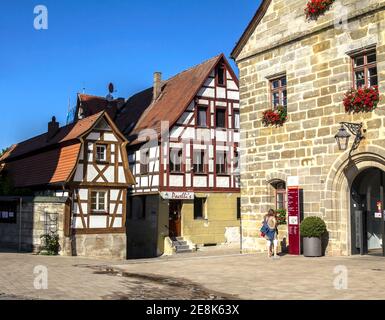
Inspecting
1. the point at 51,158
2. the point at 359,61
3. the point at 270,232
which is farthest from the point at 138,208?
the point at 359,61

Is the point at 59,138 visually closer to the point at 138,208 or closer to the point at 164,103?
the point at 138,208

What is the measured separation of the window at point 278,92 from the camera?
1644cm

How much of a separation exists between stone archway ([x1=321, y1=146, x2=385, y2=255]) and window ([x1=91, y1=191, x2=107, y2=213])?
11087mm

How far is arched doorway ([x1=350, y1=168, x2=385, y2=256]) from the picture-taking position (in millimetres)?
14266

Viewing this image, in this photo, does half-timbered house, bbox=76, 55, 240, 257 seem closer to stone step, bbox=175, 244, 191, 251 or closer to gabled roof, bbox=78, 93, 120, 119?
stone step, bbox=175, 244, 191, 251

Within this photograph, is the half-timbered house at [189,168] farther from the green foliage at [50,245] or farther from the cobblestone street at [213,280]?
the cobblestone street at [213,280]

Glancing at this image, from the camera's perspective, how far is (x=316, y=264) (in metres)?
12.4

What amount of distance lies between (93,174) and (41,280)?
12.2 metres

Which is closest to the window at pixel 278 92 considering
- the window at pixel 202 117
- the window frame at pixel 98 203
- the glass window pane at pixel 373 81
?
the glass window pane at pixel 373 81

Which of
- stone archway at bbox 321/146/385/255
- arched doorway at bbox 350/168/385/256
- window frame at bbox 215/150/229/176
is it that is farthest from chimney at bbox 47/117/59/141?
arched doorway at bbox 350/168/385/256

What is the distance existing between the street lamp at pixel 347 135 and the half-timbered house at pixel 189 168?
511 inches

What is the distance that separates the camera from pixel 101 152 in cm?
2262
